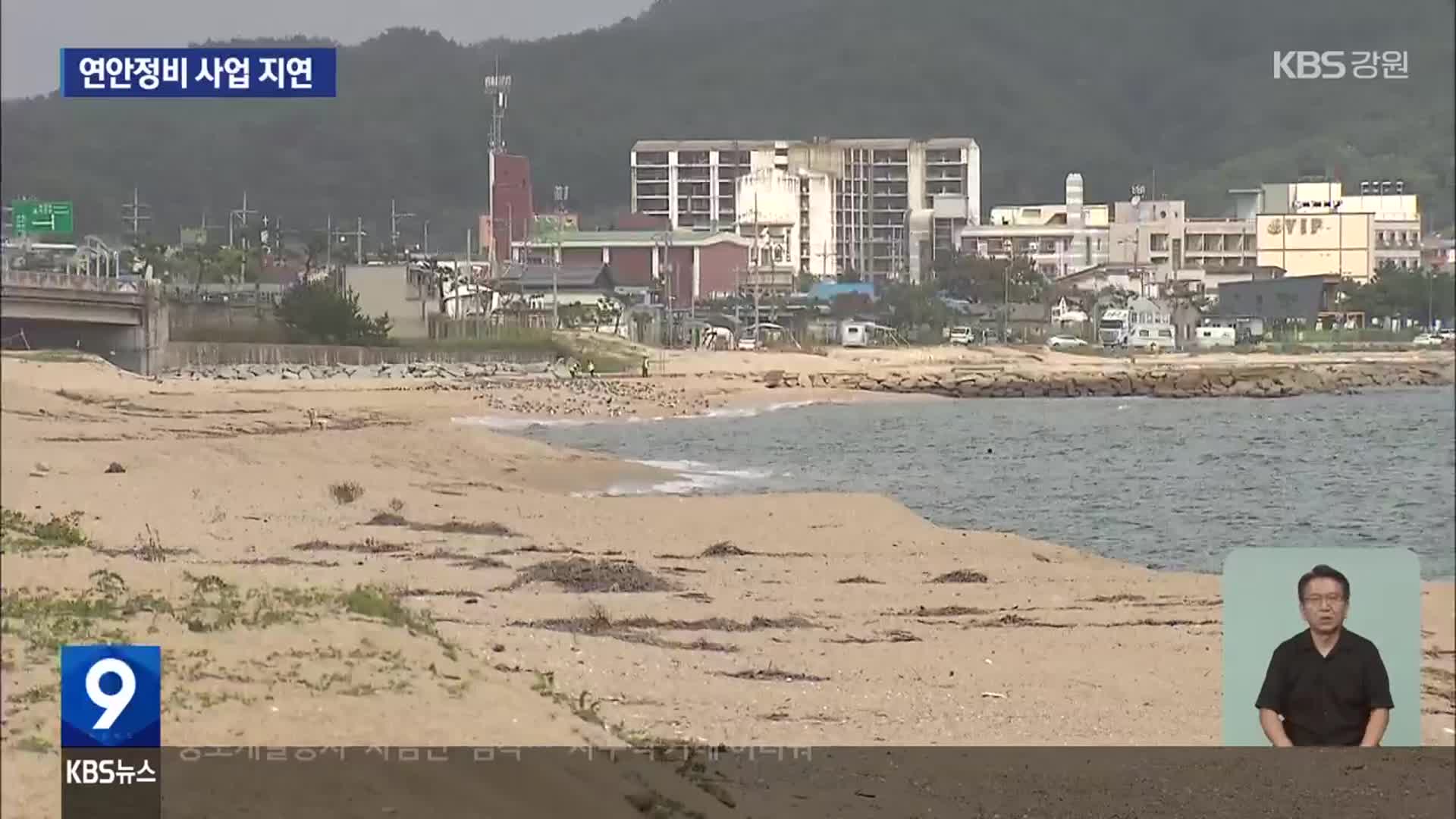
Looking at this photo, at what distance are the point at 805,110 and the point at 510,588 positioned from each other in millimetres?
1609

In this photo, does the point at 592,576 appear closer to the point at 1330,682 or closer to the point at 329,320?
the point at 329,320

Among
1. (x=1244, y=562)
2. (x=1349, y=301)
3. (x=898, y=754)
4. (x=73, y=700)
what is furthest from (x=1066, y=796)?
(x=73, y=700)

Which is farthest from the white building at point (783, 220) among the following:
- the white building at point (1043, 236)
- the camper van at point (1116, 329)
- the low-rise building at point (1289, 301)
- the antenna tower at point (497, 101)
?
the low-rise building at point (1289, 301)

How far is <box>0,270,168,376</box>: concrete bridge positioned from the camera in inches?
217

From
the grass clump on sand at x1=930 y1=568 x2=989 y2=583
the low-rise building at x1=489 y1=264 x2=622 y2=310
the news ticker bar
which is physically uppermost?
the low-rise building at x1=489 y1=264 x2=622 y2=310

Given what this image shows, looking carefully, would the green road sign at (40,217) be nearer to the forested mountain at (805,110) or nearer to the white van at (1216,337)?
the forested mountain at (805,110)

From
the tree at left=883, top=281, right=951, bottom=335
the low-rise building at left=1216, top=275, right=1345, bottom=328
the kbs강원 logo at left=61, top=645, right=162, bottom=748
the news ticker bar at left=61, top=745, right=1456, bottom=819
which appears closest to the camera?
the news ticker bar at left=61, top=745, right=1456, bottom=819

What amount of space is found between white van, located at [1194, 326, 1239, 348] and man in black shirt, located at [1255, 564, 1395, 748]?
79cm

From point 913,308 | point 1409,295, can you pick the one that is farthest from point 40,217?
point 1409,295

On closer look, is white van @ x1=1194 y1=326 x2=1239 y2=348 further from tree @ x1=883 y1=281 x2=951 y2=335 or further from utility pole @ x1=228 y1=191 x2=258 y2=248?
utility pole @ x1=228 y1=191 x2=258 y2=248

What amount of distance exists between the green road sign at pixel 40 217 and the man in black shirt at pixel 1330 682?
3571 mm

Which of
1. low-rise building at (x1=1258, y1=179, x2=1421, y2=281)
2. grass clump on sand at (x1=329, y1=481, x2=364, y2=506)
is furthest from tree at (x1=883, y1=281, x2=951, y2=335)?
grass clump on sand at (x1=329, y1=481, x2=364, y2=506)

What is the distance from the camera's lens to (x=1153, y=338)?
5895 millimetres

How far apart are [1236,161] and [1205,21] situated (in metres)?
0.45
